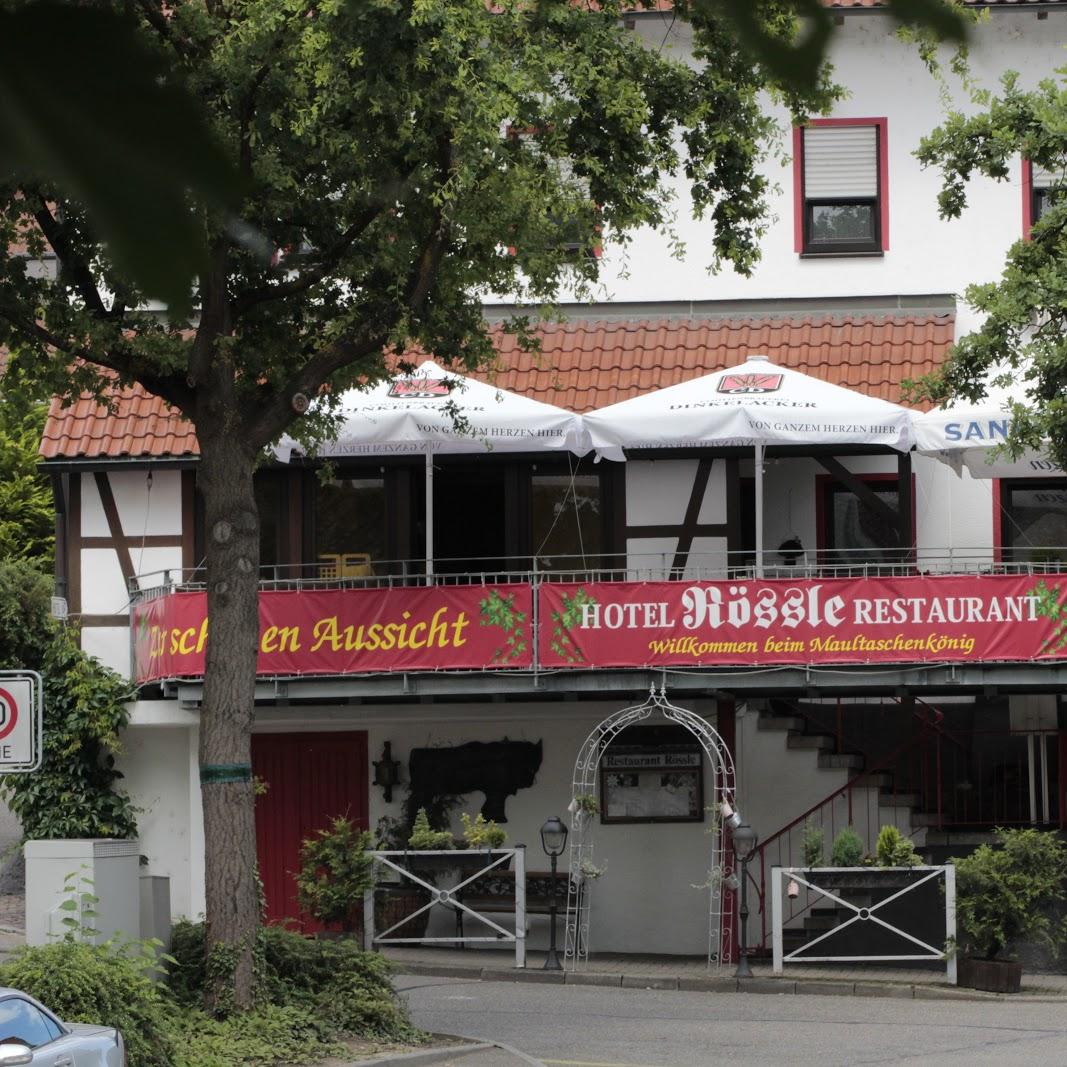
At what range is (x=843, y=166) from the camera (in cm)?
2478

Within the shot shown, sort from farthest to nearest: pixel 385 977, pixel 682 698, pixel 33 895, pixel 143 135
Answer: pixel 682 698, pixel 385 977, pixel 33 895, pixel 143 135

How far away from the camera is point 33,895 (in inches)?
516

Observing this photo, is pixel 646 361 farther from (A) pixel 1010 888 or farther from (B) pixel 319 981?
(B) pixel 319 981

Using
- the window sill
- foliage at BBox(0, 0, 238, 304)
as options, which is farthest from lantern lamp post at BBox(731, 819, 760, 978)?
foliage at BBox(0, 0, 238, 304)

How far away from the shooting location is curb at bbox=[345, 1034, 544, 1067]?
1261 centimetres

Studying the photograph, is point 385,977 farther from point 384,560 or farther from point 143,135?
point 143,135

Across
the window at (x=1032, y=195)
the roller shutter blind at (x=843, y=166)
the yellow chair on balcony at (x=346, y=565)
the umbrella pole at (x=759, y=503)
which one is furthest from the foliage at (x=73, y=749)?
the window at (x=1032, y=195)

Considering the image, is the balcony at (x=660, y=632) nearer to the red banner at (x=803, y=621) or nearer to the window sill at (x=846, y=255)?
the red banner at (x=803, y=621)

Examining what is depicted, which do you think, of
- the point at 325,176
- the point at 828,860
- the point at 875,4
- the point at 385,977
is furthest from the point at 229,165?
the point at 828,860

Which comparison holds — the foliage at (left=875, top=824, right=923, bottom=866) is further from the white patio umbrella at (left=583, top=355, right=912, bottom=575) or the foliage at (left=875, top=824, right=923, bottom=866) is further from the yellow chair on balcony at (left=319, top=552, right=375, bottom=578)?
the yellow chair on balcony at (left=319, top=552, right=375, bottom=578)

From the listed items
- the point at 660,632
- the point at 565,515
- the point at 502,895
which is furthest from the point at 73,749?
the point at 660,632

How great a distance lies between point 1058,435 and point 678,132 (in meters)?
6.99

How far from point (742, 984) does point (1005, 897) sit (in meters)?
2.47

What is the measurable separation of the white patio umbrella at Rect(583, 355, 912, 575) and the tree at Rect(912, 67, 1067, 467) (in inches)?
84.3
